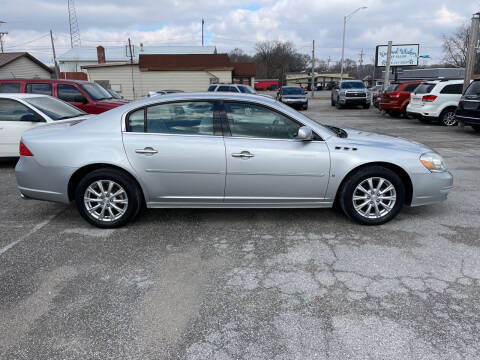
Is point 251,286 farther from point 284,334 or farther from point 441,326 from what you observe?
point 441,326

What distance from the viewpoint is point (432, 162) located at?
450cm

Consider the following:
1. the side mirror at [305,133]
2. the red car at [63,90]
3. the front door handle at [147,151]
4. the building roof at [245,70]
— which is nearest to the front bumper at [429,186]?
the side mirror at [305,133]

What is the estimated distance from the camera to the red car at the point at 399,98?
59.0ft

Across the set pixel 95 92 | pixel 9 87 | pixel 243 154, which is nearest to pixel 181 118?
pixel 243 154

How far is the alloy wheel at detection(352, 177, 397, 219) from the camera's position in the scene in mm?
4418

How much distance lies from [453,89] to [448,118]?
1104mm

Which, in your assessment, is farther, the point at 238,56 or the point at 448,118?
the point at 238,56

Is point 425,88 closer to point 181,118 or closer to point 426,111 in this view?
point 426,111

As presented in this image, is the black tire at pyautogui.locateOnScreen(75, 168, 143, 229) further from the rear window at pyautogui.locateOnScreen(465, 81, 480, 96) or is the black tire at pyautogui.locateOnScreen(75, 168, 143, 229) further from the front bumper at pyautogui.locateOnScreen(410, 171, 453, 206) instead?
the rear window at pyautogui.locateOnScreen(465, 81, 480, 96)

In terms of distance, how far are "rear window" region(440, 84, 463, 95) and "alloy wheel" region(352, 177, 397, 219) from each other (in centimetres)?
1190

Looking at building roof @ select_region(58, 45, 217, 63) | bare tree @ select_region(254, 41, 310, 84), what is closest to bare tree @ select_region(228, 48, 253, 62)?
bare tree @ select_region(254, 41, 310, 84)

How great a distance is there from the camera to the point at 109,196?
440 cm

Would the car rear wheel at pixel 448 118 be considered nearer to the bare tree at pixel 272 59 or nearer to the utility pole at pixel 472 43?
the utility pole at pixel 472 43

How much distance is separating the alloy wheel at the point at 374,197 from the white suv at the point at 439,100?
11.8 metres
